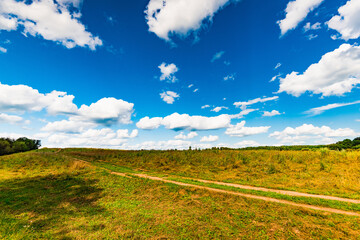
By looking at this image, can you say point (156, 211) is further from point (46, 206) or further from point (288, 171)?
point (288, 171)

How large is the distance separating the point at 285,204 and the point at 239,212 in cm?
295

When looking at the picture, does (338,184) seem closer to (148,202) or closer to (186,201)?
(186,201)

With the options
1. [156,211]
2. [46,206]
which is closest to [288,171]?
[156,211]

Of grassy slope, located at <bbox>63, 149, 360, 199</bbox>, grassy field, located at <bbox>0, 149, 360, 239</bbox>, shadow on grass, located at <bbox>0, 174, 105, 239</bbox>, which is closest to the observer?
grassy field, located at <bbox>0, 149, 360, 239</bbox>

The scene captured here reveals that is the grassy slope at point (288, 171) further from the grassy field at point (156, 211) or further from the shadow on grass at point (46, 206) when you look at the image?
the shadow on grass at point (46, 206)

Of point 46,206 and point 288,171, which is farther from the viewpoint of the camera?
point 288,171

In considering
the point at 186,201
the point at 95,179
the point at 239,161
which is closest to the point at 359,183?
the point at 239,161

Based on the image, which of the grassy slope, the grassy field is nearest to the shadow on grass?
the grassy field

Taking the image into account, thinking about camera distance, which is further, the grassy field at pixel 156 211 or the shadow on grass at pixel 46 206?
the shadow on grass at pixel 46 206

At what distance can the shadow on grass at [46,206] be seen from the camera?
21.7ft

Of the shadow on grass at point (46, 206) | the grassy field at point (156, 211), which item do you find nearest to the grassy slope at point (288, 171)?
the grassy field at point (156, 211)

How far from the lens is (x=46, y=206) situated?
899 centimetres

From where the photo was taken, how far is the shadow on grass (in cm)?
661

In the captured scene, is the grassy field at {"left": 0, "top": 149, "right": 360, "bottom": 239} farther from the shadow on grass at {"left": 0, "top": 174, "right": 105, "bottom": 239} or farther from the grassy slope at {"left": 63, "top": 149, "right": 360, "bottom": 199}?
the grassy slope at {"left": 63, "top": 149, "right": 360, "bottom": 199}
